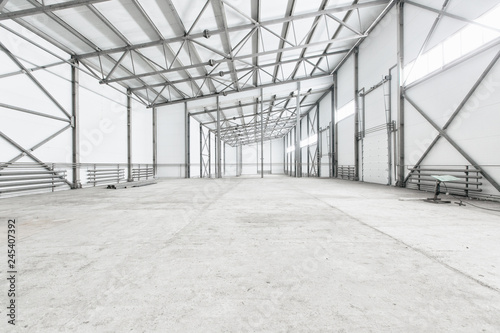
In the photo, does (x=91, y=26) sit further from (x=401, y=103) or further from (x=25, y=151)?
(x=401, y=103)

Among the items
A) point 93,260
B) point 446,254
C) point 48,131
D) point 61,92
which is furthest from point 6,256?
point 61,92

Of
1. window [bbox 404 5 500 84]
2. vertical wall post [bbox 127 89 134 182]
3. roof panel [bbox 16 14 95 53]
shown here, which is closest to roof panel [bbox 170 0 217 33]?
roof panel [bbox 16 14 95 53]

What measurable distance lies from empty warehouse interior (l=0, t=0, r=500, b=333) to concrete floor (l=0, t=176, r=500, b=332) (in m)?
0.02

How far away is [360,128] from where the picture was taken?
11.6 metres

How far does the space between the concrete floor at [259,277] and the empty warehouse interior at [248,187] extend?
2 centimetres

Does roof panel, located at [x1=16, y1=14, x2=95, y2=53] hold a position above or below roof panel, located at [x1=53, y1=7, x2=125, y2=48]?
below

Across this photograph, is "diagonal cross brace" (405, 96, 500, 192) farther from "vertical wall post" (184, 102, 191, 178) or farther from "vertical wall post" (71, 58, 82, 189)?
"vertical wall post" (184, 102, 191, 178)

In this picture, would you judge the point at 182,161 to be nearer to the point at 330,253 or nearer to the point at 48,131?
the point at 48,131

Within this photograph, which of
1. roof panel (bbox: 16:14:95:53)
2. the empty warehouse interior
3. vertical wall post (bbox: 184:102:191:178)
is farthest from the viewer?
vertical wall post (bbox: 184:102:191:178)

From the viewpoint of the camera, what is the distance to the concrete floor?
46.3 inches

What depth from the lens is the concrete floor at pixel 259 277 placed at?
118cm

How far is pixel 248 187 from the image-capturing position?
28.9ft

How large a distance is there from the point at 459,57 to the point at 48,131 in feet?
45.1

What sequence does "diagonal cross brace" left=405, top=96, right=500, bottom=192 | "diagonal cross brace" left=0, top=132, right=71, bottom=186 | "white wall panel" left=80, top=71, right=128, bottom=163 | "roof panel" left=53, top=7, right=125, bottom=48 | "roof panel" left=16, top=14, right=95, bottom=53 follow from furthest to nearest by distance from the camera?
1. "white wall panel" left=80, top=71, right=128, bottom=163
2. "roof panel" left=16, top=14, right=95, bottom=53
3. "roof panel" left=53, top=7, right=125, bottom=48
4. "diagonal cross brace" left=0, top=132, right=71, bottom=186
5. "diagonal cross brace" left=405, top=96, right=500, bottom=192
